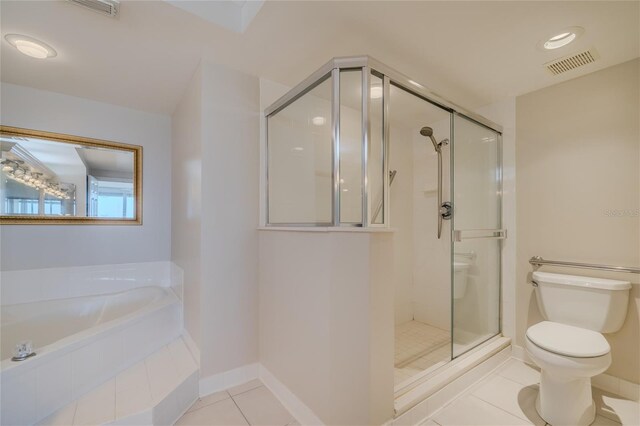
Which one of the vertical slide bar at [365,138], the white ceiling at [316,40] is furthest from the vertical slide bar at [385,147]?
the white ceiling at [316,40]

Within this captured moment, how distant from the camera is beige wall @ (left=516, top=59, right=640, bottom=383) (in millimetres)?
1771

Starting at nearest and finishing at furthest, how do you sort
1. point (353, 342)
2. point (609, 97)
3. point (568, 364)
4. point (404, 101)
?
1. point (353, 342)
2. point (568, 364)
3. point (609, 97)
4. point (404, 101)

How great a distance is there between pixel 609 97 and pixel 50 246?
4.36 metres

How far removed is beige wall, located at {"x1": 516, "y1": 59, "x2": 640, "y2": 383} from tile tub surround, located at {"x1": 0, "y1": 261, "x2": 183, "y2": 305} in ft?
9.61

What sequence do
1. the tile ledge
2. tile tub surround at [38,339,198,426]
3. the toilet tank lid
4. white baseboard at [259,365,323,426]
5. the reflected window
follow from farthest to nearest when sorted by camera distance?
1. the reflected window
2. the toilet tank lid
3. white baseboard at [259,365,323,426]
4. tile tub surround at [38,339,198,426]
5. the tile ledge

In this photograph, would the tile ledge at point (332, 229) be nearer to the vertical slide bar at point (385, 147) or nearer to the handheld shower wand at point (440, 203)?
the vertical slide bar at point (385, 147)

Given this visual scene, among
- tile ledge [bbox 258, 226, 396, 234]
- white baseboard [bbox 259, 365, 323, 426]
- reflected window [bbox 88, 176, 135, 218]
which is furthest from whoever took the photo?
reflected window [bbox 88, 176, 135, 218]

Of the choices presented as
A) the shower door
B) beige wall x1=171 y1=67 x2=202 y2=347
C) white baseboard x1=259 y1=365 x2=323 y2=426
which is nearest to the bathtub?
beige wall x1=171 y1=67 x2=202 y2=347

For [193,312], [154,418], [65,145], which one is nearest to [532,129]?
[193,312]

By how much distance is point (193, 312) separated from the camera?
1907 millimetres

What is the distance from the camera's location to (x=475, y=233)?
2.16 metres

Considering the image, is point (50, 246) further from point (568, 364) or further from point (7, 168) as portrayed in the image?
point (568, 364)

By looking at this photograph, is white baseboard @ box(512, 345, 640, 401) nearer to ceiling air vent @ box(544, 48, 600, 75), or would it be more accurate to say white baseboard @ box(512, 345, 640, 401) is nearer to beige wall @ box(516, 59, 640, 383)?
beige wall @ box(516, 59, 640, 383)

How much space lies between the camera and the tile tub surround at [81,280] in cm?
212
